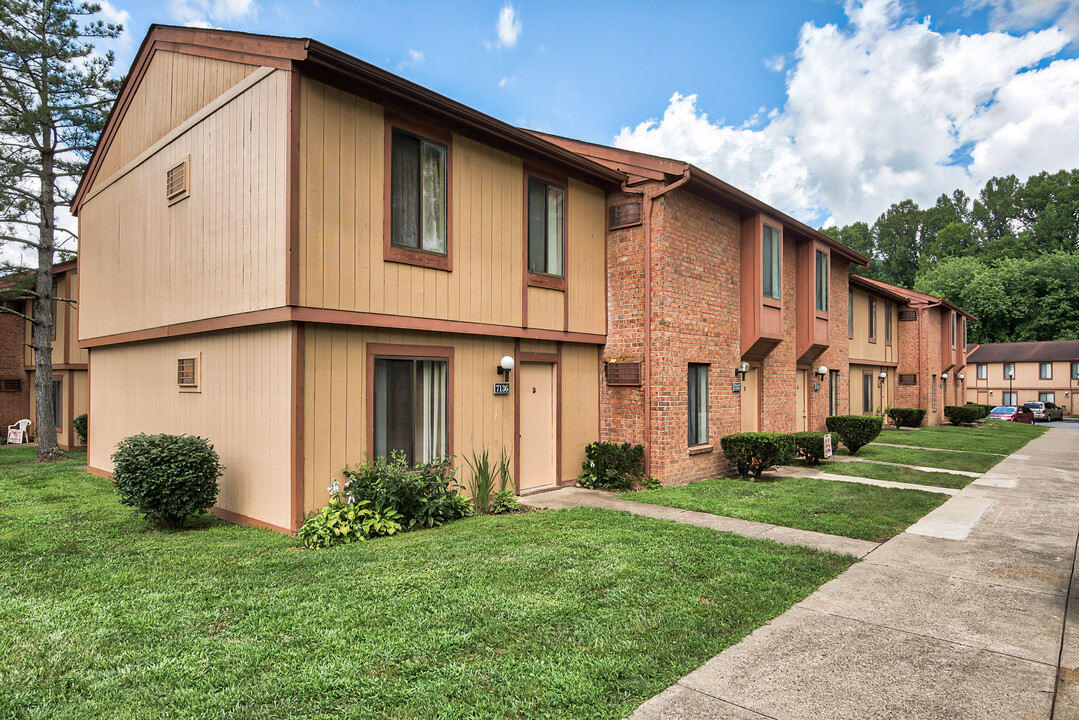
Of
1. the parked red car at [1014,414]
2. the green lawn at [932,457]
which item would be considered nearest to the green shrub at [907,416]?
the green lawn at [932,457]

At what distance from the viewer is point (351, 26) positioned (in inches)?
515

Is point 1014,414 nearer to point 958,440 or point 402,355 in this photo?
point 958,440

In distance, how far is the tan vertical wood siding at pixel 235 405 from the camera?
675cm

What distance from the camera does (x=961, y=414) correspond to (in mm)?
26906

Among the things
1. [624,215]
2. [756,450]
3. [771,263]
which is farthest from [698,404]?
[771,263]

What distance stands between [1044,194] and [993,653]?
3086 inches

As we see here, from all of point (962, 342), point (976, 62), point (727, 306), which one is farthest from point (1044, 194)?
point (727, 306)

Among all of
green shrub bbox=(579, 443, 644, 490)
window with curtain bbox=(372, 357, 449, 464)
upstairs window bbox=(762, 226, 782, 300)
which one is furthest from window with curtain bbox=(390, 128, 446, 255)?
upstairs window bbox=(762, 226, 782, 300)

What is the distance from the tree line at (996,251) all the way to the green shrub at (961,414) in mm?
27607

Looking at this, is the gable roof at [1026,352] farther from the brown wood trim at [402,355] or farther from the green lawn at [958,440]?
the brown wood trim at [402,355]

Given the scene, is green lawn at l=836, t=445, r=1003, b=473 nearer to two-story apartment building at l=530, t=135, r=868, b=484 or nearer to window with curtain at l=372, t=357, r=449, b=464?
two-story apartment building at l=530, t=135, r=868, b=484

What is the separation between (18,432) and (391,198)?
1931 cm

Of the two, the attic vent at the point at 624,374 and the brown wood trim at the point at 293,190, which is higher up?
the brown wood trim at the point at 293,190

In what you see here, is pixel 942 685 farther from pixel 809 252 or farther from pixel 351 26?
pixel 351 26
